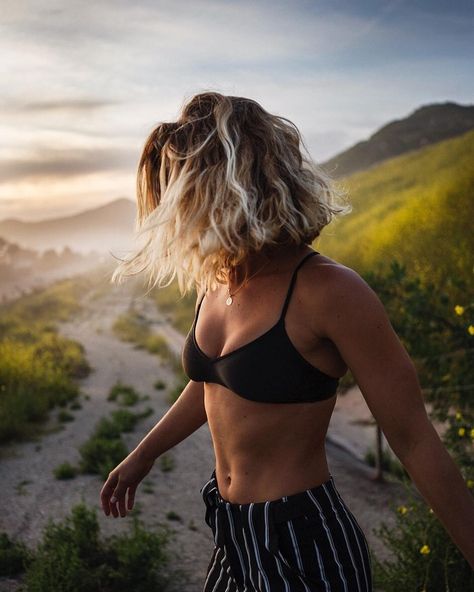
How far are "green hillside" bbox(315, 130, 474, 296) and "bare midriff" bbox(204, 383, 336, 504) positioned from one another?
4.93 meters

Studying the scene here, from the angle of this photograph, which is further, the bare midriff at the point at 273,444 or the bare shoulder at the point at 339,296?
the bare midriff at the point at 273,444

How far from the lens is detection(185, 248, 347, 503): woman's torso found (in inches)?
52.8

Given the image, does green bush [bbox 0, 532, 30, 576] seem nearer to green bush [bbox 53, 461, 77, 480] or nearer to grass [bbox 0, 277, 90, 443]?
green bush [bbox 53, 461, 77, 480]

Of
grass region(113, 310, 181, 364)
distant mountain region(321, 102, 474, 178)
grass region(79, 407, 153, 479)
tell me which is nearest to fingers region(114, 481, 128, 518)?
grass region(79, 407, 153, 479)

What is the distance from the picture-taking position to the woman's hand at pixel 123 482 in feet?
6.20

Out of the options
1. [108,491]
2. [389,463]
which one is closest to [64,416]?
[389,463]

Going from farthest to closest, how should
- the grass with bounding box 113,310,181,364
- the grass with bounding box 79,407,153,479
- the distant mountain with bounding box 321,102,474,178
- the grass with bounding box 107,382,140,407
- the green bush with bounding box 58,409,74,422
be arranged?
the distant mountain with bounding box 321,102,474,178 → the grass with bounding box 113,310,181,364 → the grass with bounding box 107,382,140,407 → the green bush with bounding box 58,409,74,422 → the grass with bounding box 79,407,153,479

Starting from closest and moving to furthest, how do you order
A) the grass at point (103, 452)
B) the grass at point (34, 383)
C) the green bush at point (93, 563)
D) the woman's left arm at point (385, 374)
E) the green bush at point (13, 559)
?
the woman's left arm at point (385, 374) → the green bush at point (93, 563) → the green bush at point (13, 559) → the grass at point (103, 452) → the grass at point (34, 383)

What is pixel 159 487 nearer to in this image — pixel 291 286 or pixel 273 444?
pixel 273 444

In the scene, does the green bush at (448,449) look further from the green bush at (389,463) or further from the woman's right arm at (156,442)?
the woman's right arm at (156,442)

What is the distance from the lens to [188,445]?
22.4 ft

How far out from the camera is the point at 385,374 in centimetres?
126

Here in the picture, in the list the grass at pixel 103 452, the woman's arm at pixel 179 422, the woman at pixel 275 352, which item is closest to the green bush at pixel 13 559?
the grass at pixel 103 452

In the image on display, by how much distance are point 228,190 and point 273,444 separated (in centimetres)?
57
